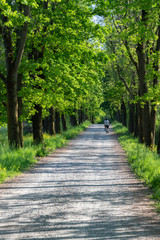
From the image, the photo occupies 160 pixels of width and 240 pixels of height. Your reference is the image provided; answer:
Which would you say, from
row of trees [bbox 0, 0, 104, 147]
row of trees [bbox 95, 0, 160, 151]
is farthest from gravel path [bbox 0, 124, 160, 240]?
row of trees [bbox 95, 0, 160, 151]

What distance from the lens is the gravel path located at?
18.6 ft

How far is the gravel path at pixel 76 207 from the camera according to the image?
18.6ft

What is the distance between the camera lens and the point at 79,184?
32.7 ft

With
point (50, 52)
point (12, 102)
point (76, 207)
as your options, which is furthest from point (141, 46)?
point (76, 207)

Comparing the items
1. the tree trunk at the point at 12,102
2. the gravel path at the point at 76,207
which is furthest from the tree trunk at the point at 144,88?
the gravel path at the point at 76,207

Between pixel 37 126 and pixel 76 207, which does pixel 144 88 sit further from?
pixel 76 207

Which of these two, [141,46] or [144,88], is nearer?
[141,46]

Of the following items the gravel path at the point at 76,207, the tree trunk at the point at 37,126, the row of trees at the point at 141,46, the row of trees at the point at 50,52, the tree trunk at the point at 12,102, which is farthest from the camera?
the tree trunk at the point at 37,126

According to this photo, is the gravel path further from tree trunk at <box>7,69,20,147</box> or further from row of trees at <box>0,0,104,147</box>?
row of trees at <box>0,0,104,147</box>

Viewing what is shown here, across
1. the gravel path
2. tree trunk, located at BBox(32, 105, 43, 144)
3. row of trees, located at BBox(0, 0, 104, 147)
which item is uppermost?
row of trees, located at BBox(0, 0, 104, 147)

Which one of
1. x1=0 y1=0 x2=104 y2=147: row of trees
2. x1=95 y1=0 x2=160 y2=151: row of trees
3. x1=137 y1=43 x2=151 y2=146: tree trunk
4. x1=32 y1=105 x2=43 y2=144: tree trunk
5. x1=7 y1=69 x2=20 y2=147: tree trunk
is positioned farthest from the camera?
x1=32 y1=105 x2=43 y2=144: tree trunk

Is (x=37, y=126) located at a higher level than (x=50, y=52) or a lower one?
lower

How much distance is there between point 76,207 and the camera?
7.29 m

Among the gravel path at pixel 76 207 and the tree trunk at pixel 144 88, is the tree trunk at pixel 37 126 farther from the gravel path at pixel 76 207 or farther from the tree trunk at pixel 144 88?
the gravel path at pixel 76 207
